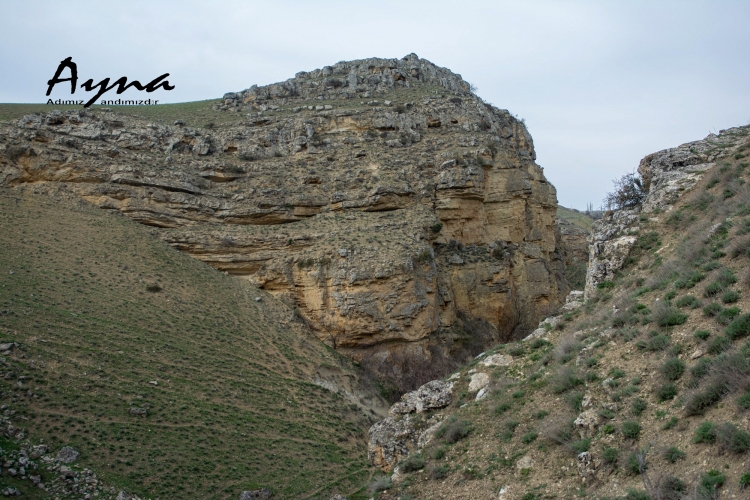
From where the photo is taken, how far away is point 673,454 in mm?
9414

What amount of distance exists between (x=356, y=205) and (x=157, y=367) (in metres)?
17.1

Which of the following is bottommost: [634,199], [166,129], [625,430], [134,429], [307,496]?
[307,496]

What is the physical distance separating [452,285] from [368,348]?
24.8 ft

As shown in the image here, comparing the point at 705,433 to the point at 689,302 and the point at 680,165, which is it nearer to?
the point at 689,302

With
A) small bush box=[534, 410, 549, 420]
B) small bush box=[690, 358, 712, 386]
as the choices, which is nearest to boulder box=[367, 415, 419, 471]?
small bush box=[534, 410, 549, 420]

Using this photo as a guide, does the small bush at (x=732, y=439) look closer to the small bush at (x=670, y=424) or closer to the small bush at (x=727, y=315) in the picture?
the small bush at (x=670, y=424)

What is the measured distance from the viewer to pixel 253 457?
2334 cm

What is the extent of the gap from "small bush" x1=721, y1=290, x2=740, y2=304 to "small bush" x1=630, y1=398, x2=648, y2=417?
2.67 meters

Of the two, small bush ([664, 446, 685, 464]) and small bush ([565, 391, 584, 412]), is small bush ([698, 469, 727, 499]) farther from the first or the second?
small bush ([565, 391, 584, 412])

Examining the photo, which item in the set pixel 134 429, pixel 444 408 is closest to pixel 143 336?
pixel 134 429

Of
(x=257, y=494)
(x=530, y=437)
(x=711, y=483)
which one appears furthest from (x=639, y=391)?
(x=257, y=494)

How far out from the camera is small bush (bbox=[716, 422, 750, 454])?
8422mm

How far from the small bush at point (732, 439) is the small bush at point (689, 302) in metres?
A: 4.16

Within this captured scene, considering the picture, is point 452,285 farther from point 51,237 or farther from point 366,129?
point 51,237
